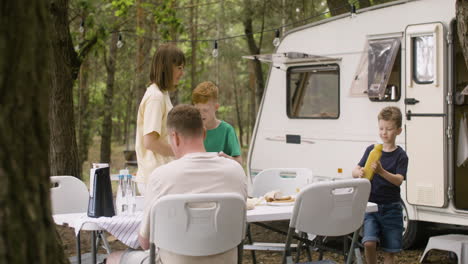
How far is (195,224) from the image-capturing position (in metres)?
3.22

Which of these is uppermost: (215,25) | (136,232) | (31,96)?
(215,25)

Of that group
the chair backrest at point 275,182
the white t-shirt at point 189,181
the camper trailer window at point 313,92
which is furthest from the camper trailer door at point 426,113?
the white t-shirt at point 189,181

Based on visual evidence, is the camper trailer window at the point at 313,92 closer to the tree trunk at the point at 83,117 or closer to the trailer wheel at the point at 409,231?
the trailer wheel at the point at 409,231

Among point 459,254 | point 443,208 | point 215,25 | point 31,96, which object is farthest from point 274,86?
point 215,25

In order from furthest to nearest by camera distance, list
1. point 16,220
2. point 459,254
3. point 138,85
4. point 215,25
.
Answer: point 215,25 < point 138,85 < point 459,254 < point 16,220

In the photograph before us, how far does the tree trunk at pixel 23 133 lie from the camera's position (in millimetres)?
1701

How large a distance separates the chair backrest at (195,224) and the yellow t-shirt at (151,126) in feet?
3.53

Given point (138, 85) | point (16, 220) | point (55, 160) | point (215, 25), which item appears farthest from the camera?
point (215, 25)

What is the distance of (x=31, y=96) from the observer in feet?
5.76

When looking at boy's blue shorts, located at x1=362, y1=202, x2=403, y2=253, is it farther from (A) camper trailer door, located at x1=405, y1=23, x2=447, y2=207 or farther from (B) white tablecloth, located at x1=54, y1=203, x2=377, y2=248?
(A) camper trailer door, located at x1=405, y1=23, x2=447, y2=207

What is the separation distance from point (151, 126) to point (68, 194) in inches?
30.6

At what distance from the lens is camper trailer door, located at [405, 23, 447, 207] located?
21.5 ft

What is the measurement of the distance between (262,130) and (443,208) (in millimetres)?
2699

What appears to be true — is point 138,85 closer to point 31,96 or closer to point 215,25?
point 215,25
